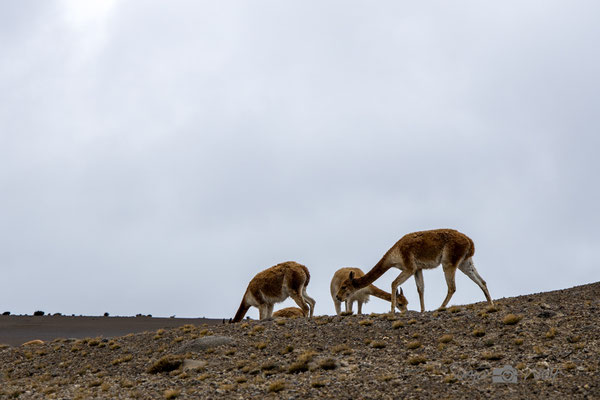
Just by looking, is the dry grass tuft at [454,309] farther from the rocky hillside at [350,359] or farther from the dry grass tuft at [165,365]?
the dry grass tuft at [165,365]

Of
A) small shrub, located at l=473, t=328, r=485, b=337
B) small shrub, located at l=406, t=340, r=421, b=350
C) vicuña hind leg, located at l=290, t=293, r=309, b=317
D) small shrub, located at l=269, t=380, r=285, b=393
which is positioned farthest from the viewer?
vicuña hind leg, located at l=290, t=293, r=309, b=317

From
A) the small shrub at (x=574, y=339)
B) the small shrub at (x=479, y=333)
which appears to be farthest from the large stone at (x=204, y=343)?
the small shrub at (x=574, y=339)

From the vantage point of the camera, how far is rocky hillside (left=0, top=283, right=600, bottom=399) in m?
14.2

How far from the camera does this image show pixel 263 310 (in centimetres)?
2606

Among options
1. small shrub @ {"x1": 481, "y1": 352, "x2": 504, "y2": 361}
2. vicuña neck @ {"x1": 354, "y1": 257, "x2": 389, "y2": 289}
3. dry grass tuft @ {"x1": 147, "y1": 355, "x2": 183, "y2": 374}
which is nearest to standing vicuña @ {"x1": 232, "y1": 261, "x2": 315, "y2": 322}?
vicuña neck @ {"x1": 354, "y1": 257, "x2": 389, "y2": 289}

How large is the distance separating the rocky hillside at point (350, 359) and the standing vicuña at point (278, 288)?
2.43m

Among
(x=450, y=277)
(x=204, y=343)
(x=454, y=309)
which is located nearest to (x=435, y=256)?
(x=450, y=277)

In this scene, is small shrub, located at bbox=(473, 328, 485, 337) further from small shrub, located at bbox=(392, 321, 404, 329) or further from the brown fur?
the brown fur

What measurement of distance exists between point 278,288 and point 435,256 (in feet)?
22.0

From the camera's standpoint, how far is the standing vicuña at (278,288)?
25469 mm

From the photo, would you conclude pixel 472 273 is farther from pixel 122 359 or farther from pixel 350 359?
pixel 122 359

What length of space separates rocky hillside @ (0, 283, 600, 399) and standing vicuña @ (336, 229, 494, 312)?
1243 mm

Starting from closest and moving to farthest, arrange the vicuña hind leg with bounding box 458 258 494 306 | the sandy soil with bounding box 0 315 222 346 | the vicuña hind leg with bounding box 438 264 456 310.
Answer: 1. the vicuña hind leg with bounding box 438 264 456 310
2. the vicuña hind leg with bounding box 458 258 494 306
3. the sandy soil with bounding box 0 315 222 346

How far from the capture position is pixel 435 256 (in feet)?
72.5
